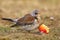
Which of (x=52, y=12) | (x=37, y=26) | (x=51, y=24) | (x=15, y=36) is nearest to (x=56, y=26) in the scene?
Result: (x=51, y=24)

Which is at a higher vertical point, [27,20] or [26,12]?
[27,20]

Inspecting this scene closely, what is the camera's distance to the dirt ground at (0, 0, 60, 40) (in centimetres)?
949

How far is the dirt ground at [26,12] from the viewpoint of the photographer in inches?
374

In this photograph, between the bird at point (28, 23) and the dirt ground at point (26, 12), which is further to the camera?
the bird at point (28, 23)

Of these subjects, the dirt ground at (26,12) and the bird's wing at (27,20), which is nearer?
the dirt ground at (26,12)

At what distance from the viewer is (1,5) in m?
15.0

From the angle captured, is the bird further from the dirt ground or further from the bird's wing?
the dirt ground

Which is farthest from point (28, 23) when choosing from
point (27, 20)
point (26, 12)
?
point (26, 12)

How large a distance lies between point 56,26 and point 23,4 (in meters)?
4.76

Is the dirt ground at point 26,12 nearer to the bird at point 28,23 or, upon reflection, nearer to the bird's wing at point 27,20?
the bird at point 28,23

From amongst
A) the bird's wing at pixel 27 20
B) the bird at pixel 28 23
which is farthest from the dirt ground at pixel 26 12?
the bird's wing at pixel 27 20

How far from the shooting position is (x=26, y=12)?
45.7ft

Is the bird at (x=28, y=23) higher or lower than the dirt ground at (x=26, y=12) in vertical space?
higher

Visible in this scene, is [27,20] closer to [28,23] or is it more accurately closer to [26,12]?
[28,23]
